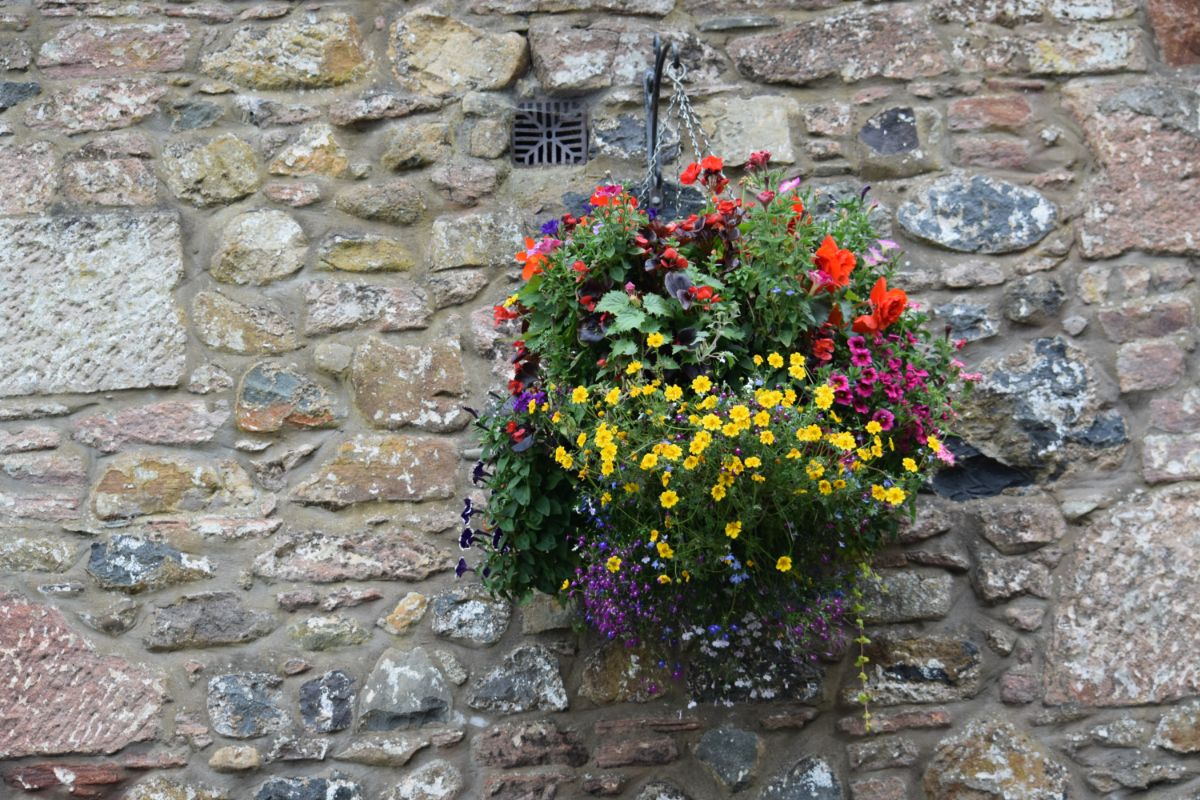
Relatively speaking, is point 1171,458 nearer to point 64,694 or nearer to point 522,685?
point 522,685

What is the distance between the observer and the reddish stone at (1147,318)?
3086 mm

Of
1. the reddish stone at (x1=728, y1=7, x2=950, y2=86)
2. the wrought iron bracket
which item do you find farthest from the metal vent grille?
the reddish stone at (x1=728, y1=7, x2=950, y2=86)

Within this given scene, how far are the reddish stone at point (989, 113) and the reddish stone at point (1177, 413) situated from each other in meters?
0.76

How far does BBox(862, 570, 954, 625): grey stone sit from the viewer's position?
292 cm

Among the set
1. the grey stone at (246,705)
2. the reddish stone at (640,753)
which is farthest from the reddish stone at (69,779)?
the reddish stone at (640,753)

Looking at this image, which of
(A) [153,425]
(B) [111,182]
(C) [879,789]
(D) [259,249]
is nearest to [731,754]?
(C) [879,789]

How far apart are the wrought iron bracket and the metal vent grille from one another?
0.22 meters

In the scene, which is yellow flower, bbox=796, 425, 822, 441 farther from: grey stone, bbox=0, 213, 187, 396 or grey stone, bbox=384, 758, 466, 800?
grey stone, bbox=0, 213, 187, 396

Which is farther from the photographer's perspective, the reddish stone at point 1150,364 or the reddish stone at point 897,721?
the reddish stone at point 1150,364

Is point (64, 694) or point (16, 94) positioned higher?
point (16, 94)

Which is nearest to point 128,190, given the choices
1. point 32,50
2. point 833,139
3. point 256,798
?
point 32,50

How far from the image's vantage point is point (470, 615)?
298cm

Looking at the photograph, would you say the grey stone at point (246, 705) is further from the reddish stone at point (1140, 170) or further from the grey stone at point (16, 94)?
the reddish stone at point (1140, 170)

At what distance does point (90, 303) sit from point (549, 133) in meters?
1.19
